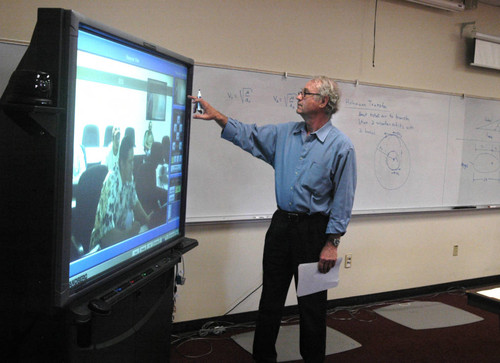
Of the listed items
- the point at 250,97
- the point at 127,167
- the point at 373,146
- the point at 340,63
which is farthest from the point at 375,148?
the point at 127,167

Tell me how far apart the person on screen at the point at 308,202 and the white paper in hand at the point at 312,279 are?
0.10 ft

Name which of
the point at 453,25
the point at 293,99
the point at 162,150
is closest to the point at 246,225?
the point at 293,99

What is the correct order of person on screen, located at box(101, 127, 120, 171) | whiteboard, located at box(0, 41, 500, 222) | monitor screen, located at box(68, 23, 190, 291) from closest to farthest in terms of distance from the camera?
monitor screen, located at box(68, 23, 190, 291) < person on screen, located at box(101, 127, 120, 171) < whiteboard, located at box(0, 41, 500, 222)

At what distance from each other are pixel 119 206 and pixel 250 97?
5.22 feet

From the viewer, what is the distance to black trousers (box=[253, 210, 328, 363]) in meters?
2.22

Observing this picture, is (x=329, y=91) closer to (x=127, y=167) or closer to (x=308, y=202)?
Result: (x=308, y=202)

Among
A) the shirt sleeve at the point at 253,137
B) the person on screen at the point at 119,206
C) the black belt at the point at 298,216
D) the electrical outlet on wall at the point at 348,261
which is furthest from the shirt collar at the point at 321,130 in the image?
the electrical outlet on wall at the point at 348,261

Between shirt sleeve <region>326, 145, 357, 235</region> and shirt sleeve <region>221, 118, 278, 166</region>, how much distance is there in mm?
353

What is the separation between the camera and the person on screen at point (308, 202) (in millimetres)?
2199

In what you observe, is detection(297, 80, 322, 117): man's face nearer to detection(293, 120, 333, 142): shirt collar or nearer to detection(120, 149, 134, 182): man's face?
detection(293, 120, 333, 142): shirt collar

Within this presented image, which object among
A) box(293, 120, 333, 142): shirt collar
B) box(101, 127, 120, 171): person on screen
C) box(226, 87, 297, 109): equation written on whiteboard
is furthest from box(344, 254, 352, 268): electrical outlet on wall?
box(101, 127, 120, 171): person on screen

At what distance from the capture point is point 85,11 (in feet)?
7.71

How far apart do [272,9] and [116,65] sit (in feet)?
5.78

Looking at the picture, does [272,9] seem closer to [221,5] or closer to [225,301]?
[221,5]
